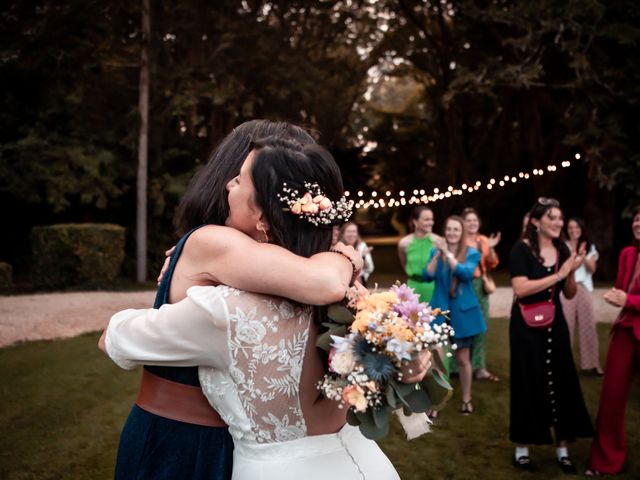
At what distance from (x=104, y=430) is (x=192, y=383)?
179 inches

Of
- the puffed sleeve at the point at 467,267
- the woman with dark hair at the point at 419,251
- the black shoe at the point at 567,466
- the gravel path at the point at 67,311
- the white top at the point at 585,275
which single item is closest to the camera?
the black shoe at the point at 567,466

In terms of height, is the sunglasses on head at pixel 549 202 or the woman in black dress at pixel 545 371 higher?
the sunglasses on head at pixel 549 202

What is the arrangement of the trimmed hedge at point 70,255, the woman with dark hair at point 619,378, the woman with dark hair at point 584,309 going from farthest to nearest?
1. the trimmed hedge at point 70,255
2. the woman with dark hair at point 584,309
3. the woman with dark hair at point 619,378

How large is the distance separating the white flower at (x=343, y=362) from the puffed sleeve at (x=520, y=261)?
11.6 feet

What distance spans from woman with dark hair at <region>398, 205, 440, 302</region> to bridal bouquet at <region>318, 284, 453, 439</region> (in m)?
5.39

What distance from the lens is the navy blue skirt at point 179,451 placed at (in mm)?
1955

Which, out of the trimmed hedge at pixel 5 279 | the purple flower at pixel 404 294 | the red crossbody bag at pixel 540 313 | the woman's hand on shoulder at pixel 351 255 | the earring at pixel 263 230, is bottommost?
the trimmed hedge at pixel 5 279

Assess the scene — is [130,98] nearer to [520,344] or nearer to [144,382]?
[520,344]

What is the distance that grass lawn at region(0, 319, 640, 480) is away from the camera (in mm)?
5055

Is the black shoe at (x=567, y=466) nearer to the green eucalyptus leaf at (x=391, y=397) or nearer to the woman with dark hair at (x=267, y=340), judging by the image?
the woman with dark hair at (x=267, y=340)

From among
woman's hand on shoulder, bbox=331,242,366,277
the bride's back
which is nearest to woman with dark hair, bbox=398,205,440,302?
woman's hand on shoulder, bbox=331,242,366,277

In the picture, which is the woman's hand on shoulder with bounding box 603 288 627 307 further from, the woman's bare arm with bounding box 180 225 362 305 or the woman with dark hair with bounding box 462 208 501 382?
the woman's bare arm with bounding box 180 225 362 305

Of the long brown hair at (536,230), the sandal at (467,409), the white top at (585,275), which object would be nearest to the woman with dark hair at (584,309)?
the white top at (585,275)

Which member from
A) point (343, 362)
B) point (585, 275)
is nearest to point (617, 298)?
point (343, 362)
